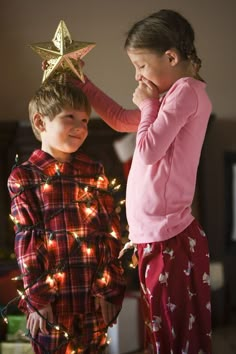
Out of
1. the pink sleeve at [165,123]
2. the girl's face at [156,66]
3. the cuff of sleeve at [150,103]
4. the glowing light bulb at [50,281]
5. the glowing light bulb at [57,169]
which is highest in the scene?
the girl's face at [156,66]

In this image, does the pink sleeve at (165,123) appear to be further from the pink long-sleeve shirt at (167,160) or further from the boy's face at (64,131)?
the boy's face at (64,131)

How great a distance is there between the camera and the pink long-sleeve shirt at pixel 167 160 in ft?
3.23

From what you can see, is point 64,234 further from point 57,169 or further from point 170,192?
point 170,192

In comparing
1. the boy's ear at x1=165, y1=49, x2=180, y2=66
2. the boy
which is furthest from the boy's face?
the boy's ear at x1=165, y1=49, x2=180, y2=66

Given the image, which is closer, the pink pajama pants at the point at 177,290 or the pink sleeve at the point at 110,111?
the pink pajama pants at the point at 177,290

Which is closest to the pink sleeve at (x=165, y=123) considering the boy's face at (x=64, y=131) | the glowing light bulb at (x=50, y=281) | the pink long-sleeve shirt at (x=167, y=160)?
the pink long-sleeve shirt at (x=167, y=160)

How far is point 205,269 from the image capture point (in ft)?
3.51

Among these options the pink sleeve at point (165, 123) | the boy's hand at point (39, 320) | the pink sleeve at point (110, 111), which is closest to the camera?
the pink sleeve at point (165, 123)

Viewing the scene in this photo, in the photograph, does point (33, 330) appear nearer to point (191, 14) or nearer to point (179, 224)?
point (179, 224)

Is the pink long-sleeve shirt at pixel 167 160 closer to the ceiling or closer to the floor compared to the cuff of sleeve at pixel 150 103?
closer to the floor

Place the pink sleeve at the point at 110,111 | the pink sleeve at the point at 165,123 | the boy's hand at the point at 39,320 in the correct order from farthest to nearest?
the pink sleeve at the point at 110,111 < the boy's hand at the point at 39,320 < the pink sleeve at the point at 165,123

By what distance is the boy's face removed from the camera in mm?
1105

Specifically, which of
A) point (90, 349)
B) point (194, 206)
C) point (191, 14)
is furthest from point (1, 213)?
point (191, 14)

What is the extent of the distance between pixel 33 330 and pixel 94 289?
153mm
